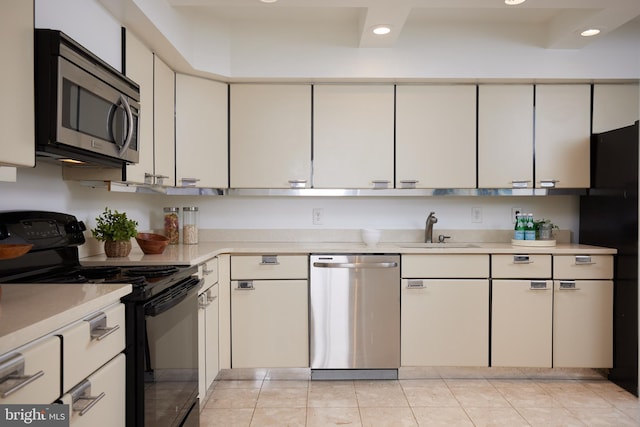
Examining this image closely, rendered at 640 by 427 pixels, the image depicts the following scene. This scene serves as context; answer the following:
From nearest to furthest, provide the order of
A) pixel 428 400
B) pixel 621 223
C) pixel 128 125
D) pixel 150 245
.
Answer: pixel 128 125 < pixel 150 245 < pixel 428 400 < pixel 621 223

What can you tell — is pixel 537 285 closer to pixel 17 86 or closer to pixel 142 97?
pixel 142 97

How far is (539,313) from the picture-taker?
3.14 meters

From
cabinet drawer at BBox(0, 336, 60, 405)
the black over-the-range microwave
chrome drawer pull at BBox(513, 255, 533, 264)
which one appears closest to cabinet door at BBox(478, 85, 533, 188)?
chrome drawer pull at BBox(513, 255, 533, 264)

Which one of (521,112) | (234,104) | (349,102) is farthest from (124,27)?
(521,112)

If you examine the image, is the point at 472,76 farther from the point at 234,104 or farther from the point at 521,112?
the point at 234,104

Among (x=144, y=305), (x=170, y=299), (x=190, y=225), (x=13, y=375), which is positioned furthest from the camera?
(x=190, y=225)

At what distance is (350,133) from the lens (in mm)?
3391

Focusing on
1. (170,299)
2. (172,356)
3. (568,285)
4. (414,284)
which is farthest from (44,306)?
(568,285)

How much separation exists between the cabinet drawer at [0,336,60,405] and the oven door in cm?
50

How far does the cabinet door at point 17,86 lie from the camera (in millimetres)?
1334

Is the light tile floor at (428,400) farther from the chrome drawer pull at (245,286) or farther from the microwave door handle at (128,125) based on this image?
the microwave door handle at (128,125)

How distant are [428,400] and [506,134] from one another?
6.37ft

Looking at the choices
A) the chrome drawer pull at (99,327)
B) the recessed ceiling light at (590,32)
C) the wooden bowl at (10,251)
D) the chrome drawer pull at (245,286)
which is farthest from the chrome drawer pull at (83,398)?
the recessed ceiling light at (590,32)

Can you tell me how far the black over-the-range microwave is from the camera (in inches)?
60.5
